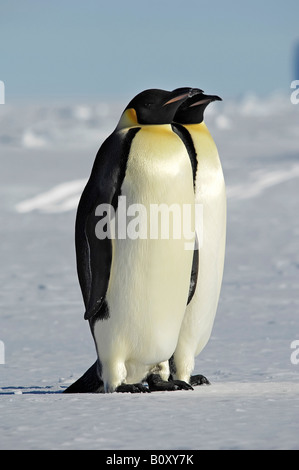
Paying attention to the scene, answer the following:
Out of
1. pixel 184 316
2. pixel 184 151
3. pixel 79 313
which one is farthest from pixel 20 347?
pixel 184 151

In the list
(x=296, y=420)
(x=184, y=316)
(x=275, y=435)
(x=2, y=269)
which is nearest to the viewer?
(x=275, y=435)

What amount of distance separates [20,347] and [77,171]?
8.05 m

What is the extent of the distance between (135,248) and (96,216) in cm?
18

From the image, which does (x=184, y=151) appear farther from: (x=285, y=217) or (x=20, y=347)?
(x=285, y=217)

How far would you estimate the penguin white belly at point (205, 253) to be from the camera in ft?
11.3

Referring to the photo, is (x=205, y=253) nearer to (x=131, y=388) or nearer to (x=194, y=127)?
(x=194, y=127)

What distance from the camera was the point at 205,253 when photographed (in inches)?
136

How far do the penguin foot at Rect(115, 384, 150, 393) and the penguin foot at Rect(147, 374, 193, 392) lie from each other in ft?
0.40

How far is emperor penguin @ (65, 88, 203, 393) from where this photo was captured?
3127mm

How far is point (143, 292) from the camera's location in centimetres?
314
